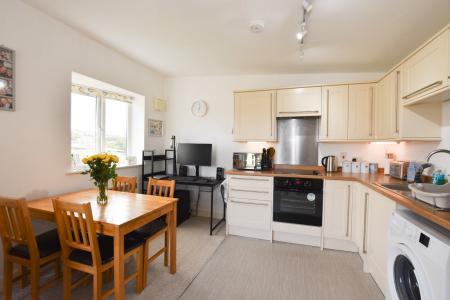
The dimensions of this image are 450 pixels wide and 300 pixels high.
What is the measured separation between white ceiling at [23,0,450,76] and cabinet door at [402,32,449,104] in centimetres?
36

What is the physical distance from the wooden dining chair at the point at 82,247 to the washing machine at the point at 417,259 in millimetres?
1870

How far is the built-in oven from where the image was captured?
8.82 ft

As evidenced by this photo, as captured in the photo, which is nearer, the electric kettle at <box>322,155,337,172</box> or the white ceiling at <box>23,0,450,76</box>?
the white ceiling at <box>23,0,450,76</box>

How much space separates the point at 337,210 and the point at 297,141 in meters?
1.12

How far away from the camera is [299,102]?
3045 mm

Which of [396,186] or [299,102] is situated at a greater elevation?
[299,102]

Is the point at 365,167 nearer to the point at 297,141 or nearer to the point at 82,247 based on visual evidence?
the point at 297,141

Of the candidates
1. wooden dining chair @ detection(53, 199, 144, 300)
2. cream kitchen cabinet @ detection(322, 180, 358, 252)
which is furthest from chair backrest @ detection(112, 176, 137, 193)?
cream kitchen cabinet @ detection(322, 180, 358, 252)

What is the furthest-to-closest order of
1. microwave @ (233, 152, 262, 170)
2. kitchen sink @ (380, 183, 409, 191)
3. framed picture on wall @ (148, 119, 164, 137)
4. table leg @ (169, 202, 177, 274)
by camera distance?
framed picture on wall @ (148, 119, 164, 137) → microwave @ (233, 152, 262, 170) → table leg @ (169, 202, 177, 274) → kitchen sink @ (380, 183, 409, 191)

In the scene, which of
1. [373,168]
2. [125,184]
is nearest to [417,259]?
[373,168]

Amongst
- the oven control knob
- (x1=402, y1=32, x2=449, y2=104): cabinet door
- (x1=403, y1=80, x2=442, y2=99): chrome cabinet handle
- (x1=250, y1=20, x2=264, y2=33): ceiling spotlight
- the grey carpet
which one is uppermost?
(x1=250, y1=20, x2=264, y2=33): ceiling spotlight

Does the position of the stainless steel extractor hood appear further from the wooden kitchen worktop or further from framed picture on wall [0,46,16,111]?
framed picture on wall [0,46,16,111]

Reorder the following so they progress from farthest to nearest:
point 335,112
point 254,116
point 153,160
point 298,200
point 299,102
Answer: point 153,160 < point 254,116 < point 299,102 < point 335,112 < point 298,200

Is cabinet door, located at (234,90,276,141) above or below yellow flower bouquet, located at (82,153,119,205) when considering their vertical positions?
above
